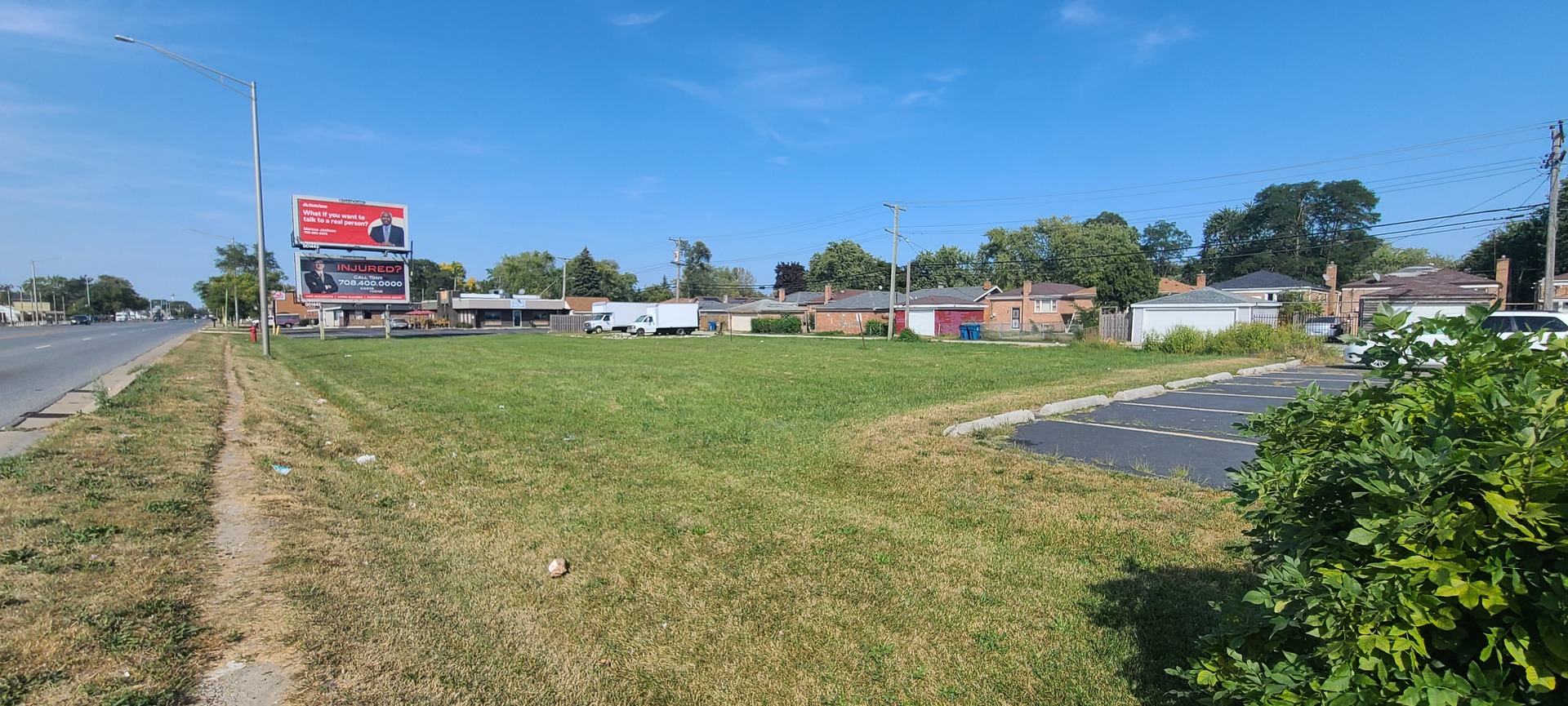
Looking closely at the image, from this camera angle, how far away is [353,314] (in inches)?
3408

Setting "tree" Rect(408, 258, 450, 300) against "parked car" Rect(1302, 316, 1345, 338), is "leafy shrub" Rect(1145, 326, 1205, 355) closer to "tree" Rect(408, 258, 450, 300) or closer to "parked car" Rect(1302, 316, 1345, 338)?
"parked car" Rect(1302, 316, 1345, 338)

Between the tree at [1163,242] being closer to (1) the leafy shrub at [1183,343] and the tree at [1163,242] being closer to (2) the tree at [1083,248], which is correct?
(2) the tree at [1083,248]

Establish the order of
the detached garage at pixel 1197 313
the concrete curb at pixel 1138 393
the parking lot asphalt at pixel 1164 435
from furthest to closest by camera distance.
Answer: the detached garage at pixel 1197 313 → the concrete curb at pixel 1138 393 → the parking lot asphalt at pixel 1164 435

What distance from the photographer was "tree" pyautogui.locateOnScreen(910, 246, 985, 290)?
92.6m

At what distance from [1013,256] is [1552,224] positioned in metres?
65.8

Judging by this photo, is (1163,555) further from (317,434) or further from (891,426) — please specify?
(317,434)

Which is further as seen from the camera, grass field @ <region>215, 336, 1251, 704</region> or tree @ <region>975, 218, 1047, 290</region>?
tree @ <region>975, 218, 1047, 290</region>

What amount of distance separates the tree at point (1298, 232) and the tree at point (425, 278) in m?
130

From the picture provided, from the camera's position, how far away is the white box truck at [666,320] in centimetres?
5666

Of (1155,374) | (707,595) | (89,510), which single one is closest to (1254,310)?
(1155,374)

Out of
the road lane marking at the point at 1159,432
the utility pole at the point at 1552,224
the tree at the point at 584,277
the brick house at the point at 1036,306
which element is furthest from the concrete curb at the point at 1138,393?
the tree at the point at 584,277

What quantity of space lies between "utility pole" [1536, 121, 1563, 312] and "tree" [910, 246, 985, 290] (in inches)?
2542

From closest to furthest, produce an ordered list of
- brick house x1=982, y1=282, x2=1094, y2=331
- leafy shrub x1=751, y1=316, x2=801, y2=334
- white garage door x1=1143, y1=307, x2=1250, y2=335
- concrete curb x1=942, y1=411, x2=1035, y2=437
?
1. concrete curb x1=942, y1=411, x2=1035, y2=437
2. white garage door x1=1143, y1=307, x2=1250, y2=335
3. brick house x1=982, y1=282, x2=1094, y2=331
4. leafy shrub x1=751, y1=316, x2=801, y2=334

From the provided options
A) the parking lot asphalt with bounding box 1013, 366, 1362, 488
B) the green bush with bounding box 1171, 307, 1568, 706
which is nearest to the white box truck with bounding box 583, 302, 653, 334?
the parking lot asphalt with bounding box 1013, 366, 1362, 488
